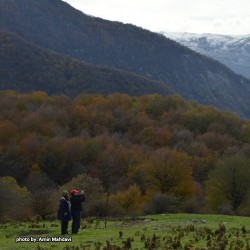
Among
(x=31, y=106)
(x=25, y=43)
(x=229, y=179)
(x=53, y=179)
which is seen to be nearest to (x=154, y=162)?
(x=229, y=179)

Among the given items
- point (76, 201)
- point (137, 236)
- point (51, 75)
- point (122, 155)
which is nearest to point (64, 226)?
point (76, 201)

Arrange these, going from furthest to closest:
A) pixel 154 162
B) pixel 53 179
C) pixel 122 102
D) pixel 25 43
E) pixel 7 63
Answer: pixel 25 43
pixel 7 63
pixel 122 102
pixel 53 179
pixel 154 162

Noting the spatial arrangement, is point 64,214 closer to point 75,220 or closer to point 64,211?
point 64,211

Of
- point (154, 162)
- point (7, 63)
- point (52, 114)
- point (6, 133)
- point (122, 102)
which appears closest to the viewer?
point (154, 162)

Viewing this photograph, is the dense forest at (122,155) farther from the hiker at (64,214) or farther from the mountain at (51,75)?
the mountain at (51,75)

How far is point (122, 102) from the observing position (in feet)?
409

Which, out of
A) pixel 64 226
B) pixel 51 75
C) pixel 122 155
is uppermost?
pixel 64 226

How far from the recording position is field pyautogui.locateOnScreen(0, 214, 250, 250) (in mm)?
14711

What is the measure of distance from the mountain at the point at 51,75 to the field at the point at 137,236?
136 metres

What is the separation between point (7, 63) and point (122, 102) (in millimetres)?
58079

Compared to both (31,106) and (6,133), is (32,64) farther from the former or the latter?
(6,133)

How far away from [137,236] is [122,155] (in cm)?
6494

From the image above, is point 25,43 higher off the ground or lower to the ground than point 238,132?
higher

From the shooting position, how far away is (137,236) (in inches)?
685
